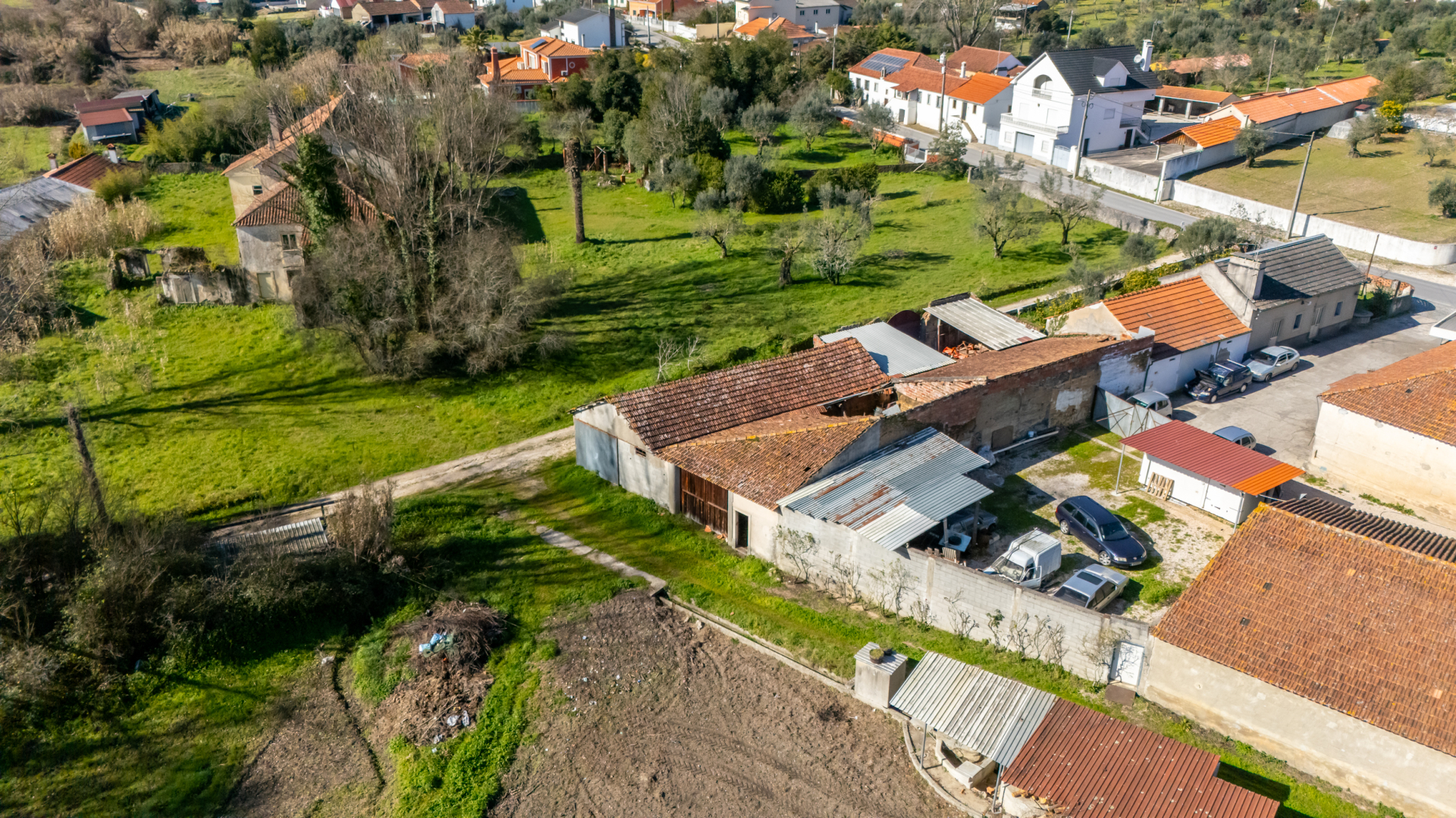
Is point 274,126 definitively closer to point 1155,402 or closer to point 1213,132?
point 1155,402

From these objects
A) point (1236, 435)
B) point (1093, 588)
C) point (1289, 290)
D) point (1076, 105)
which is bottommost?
point (1093, 588)

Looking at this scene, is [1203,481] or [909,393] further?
[909,393]

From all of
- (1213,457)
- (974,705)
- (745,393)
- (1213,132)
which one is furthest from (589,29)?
(974,705)

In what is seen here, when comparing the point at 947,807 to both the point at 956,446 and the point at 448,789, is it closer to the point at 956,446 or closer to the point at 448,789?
the point at 448,789

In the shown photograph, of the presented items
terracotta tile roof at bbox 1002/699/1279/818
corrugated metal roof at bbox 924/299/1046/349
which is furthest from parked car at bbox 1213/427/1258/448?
terracotta tile roof at bbox 1002/699/1279/818

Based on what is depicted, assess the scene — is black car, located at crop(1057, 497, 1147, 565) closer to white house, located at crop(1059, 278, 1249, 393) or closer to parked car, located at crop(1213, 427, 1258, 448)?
parked car, located at crop(1213, 427, 1258, 448)

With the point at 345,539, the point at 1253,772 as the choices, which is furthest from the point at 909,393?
the point at 345,539
